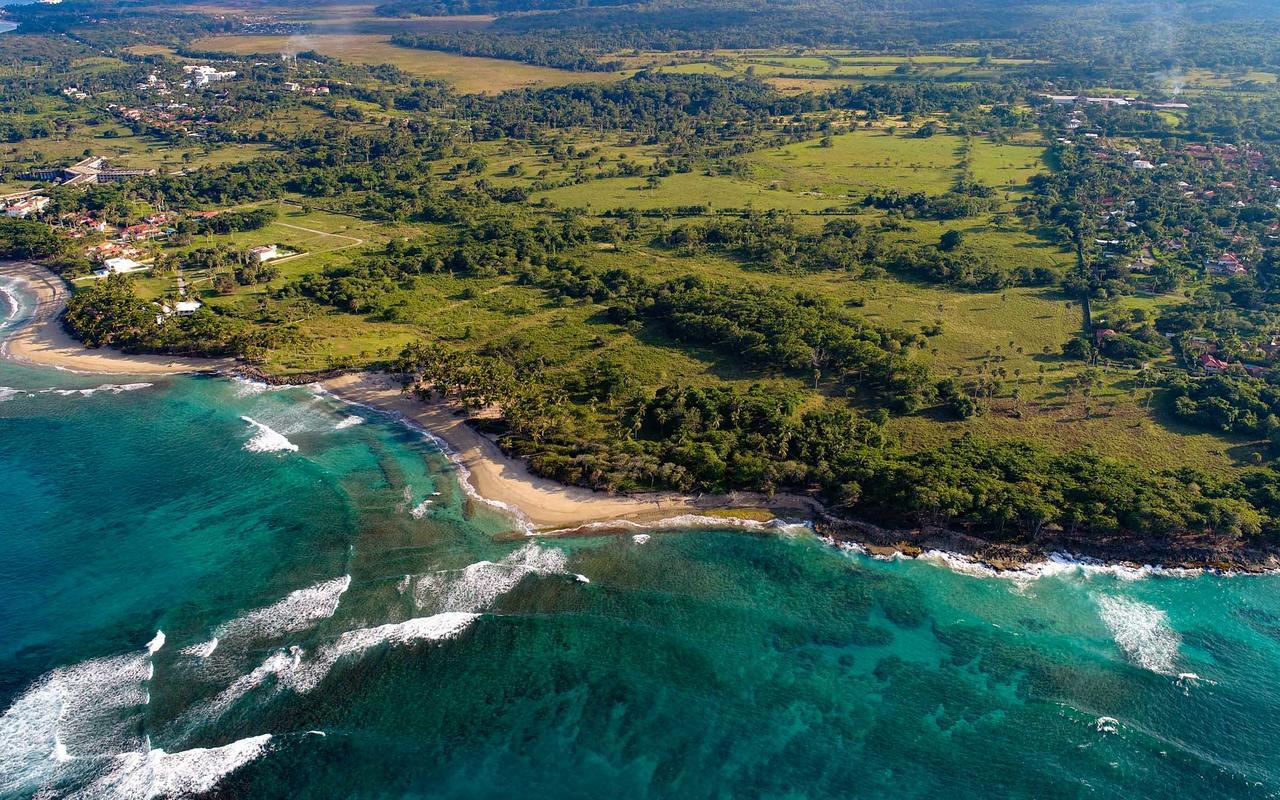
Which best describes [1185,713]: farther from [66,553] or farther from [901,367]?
[66,553]

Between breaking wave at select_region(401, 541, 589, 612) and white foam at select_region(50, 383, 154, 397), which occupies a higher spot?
white foam at select_region(50, 383, 154, 397)

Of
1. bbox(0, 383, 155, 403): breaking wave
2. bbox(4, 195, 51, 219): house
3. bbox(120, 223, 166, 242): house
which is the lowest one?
bbox(0, 383, 155, 403): breaking wave

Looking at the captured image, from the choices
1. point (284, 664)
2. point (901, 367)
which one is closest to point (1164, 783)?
point (901, 367)

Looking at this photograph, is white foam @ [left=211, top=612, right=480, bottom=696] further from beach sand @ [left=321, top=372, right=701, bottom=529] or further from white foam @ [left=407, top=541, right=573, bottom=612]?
beach sand @ [left=321, top=372, right=701, bottom=529]

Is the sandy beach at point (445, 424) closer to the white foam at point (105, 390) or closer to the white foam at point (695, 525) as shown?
the white foam at point (695, 525)

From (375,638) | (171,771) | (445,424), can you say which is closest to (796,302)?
(445,424)

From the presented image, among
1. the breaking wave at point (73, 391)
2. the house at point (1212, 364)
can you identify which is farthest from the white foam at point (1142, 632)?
the breaking wave at point (73, 391)

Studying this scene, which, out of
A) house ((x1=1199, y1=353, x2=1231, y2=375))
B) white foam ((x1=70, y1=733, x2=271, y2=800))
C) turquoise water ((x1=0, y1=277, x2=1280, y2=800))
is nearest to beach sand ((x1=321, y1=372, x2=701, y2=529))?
turquoise water ((x1=0, y1=277, x2=1280, y2=800))

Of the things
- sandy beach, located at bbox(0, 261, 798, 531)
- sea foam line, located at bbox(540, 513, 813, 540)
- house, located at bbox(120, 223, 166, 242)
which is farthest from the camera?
house, located at bbox(120, 223, 166, 242)
